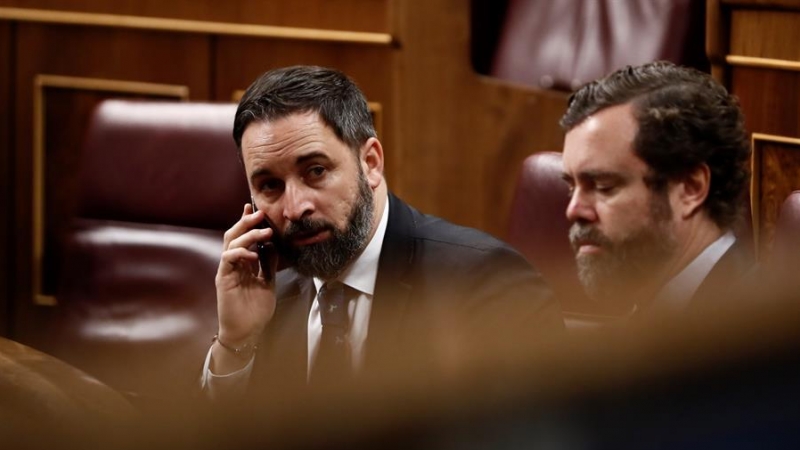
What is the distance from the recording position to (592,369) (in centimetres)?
13

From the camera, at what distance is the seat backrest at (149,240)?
3.67 feet

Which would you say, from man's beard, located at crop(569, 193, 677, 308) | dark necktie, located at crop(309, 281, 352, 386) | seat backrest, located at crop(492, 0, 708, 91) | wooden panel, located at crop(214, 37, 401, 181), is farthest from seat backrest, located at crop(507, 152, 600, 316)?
wooden panel, located at crop(214, 37, 401, 181)

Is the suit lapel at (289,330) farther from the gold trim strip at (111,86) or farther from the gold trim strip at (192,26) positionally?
the gold trim strip at (111,86)

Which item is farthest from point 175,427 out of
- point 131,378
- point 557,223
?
point 131,378

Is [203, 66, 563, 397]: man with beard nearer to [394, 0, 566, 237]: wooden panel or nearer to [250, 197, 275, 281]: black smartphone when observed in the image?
[250, 197, 275, 281]: black smartphone

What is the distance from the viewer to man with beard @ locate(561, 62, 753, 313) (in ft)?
2.44

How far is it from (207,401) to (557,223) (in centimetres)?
84

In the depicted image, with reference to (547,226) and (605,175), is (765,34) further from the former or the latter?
(605,175)

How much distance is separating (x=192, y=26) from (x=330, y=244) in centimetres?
100

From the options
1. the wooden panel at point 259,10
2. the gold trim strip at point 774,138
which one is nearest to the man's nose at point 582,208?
the gold trim strip at point 774,138

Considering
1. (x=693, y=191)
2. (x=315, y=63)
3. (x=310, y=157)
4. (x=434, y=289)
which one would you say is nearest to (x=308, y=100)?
(x=310, y=157)

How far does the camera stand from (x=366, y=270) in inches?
31.3

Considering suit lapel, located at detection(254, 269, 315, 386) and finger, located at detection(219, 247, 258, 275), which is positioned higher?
finger, located at detection(219, 247, 258, 275)

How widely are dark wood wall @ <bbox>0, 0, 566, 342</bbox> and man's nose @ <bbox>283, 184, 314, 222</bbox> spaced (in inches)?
24.0
